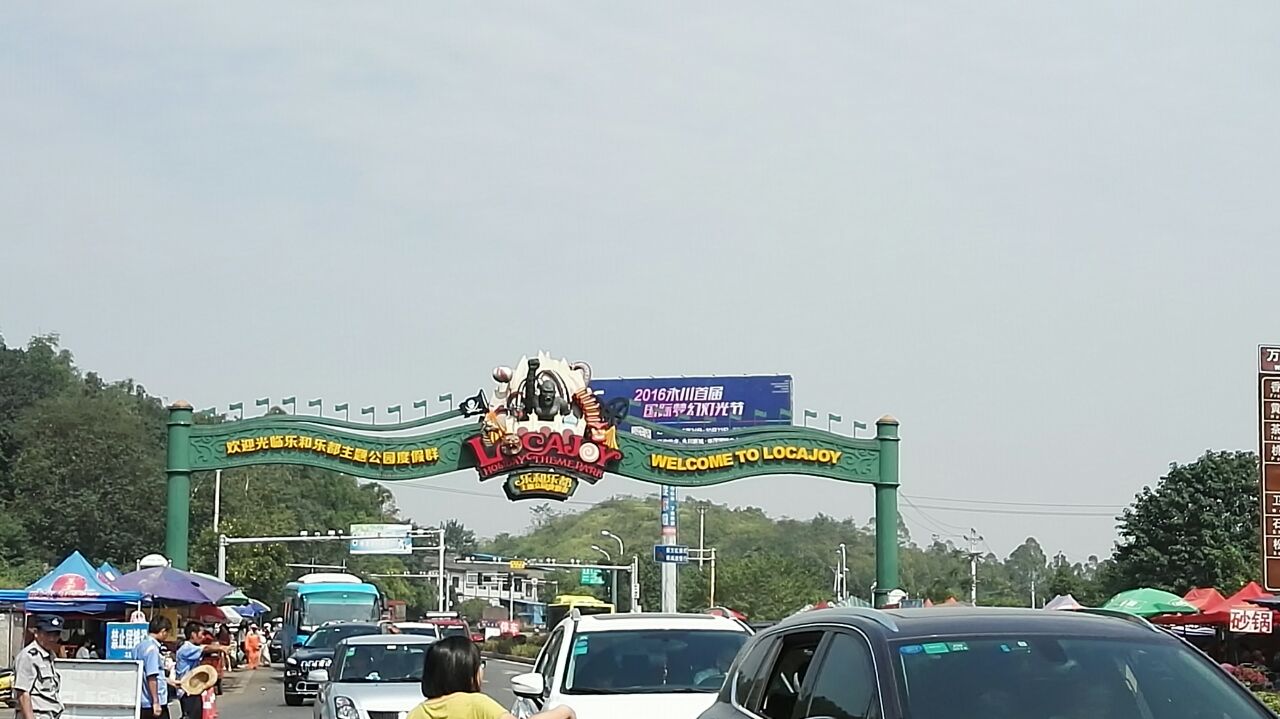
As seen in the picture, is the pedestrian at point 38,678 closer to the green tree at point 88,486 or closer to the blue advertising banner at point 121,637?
the blue advertising banner at point 121,637

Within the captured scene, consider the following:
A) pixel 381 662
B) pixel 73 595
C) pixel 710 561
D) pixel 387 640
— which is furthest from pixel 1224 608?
pixel 710 561

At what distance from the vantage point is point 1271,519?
24.5 meters

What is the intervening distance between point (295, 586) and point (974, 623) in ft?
141

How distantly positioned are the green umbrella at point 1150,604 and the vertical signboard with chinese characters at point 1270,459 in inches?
366

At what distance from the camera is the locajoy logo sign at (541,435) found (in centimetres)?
3869

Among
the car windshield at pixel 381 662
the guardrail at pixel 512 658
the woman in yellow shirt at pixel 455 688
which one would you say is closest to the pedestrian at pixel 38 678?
the car windshield at pixel 381 662

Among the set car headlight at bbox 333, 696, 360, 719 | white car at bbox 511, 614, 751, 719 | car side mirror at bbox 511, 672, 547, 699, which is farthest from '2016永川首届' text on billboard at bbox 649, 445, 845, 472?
car side mirror at bbox 511, 672, 547, 699

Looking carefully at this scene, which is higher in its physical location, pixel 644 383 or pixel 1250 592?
pixel 644 383

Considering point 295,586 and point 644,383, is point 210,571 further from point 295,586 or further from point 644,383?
point 295,586

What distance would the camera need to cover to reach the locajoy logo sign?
127 feet

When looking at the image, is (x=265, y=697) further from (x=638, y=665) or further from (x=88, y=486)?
(x=88, y=486)

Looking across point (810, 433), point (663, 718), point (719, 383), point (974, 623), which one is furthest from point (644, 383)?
point (974, 623)

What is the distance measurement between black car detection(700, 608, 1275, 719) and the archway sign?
31.2 metres

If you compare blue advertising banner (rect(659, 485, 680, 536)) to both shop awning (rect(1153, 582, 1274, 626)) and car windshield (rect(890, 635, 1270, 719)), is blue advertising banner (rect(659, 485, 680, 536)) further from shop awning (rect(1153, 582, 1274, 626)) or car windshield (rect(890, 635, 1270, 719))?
car windshield (rect(890, 635, 1270, 719))
